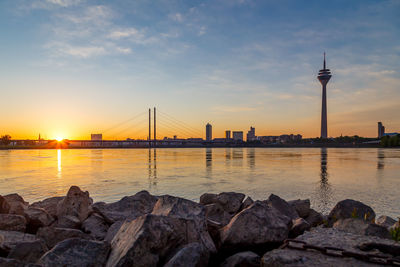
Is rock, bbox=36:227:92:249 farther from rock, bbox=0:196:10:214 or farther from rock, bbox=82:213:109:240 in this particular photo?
rock, bbox=0:196:10:214

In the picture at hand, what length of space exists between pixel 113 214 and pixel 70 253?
2390mm

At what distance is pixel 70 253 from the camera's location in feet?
10.4

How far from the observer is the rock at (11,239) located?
390cm

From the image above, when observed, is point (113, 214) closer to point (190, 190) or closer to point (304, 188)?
point (190, 190)

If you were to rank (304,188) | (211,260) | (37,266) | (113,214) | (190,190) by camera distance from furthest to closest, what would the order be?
1. (304,188)
2. (190,190)
3. (113,214)
4. (211,260)
5. (37,266)

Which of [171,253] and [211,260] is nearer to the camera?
[171,253]

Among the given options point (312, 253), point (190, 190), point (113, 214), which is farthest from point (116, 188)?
point (312, 253)

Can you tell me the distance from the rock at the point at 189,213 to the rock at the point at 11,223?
2.20m

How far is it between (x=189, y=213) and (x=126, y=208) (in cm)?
215

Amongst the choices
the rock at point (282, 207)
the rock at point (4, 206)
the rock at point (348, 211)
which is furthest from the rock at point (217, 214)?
the rock at point (4, 206)

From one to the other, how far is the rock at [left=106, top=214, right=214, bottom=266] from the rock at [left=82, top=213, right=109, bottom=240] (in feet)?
5.93

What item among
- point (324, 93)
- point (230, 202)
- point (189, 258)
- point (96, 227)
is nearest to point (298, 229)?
point (189, 258)

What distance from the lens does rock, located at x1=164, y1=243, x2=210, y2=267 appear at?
3.04 metres

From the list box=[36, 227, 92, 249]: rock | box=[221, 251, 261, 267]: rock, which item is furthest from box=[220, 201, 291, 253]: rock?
box=[36, 227, 92, 249]: rock
